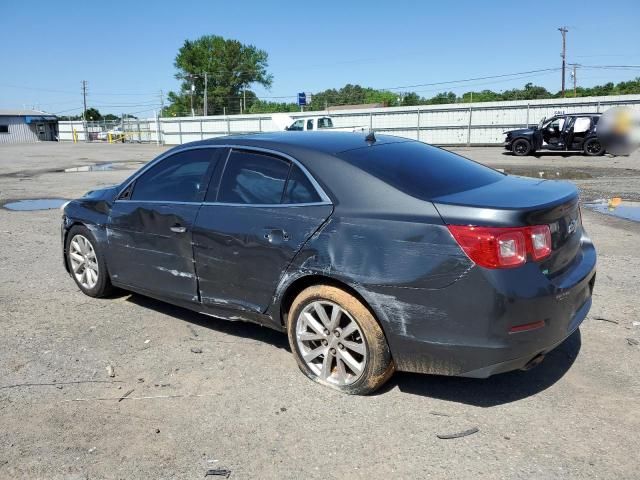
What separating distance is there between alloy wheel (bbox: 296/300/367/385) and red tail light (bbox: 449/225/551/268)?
2.76 feet

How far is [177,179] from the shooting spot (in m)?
4.48

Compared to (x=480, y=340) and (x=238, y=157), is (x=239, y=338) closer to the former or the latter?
(x=238, y=157)

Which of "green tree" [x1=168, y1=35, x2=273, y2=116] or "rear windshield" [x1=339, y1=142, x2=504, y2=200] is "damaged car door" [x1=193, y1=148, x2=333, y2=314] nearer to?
"rear windshield" [x1=339, y1=142, x2=504, y2=200]

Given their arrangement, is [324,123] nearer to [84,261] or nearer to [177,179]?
[84,261]

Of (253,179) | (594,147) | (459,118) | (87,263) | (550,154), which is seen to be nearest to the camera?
(253,179)

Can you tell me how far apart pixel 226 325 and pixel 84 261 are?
1661 millimetres

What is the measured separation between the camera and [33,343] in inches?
169

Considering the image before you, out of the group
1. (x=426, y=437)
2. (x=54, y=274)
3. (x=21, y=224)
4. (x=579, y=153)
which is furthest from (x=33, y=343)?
(x=579, y=153)

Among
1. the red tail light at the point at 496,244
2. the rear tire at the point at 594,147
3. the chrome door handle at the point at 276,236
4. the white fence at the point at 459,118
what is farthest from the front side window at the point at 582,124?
the chrome door handle at the point at 276,236

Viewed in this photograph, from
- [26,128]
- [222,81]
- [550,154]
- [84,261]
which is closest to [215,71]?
[222,81]

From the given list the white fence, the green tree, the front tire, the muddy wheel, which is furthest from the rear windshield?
the green tree

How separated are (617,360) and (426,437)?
1.71m

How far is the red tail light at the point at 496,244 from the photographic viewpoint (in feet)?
9.47

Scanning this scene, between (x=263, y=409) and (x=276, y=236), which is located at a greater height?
(x=276, y=236)
